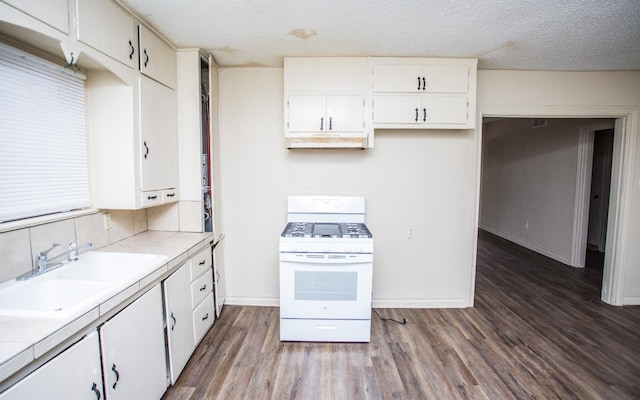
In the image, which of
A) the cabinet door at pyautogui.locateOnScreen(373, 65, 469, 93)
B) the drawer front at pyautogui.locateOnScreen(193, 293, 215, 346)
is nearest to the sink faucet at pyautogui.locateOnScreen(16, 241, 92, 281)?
the drawer front at pyautogui.locateOnScreen(193, 293, 215, 346)

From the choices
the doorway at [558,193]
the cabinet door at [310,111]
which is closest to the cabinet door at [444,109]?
the cabinet door at [310,111]

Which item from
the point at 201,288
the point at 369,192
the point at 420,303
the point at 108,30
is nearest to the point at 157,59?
the point at 108,30

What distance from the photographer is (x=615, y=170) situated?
303 cm

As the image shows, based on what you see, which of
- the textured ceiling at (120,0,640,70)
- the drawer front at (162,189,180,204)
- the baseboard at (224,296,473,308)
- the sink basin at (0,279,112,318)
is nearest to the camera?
the sink basin at (0,279,112,318)

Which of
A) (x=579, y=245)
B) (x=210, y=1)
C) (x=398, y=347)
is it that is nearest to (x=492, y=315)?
(x=398, y=347)

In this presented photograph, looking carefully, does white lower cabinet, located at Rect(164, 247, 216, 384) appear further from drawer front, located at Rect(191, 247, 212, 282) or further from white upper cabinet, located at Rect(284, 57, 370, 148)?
white upper cabinet, located at Rect(284, 57, 370, 148)

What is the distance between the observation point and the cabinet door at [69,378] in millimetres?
936

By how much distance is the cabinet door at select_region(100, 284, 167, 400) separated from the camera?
1317 mm

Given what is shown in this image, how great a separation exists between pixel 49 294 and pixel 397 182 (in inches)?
108

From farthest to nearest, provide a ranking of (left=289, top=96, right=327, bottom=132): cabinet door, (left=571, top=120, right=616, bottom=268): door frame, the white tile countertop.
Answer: (left=571, top=120, right=616, bottom=268): door frame < (left=289, top=96, right=327, bottom=132): cabinet door < the white tile countertop

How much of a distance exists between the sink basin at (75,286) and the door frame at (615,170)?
2983 mm

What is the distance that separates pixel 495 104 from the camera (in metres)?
2.87

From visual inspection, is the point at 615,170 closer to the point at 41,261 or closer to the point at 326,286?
the point at 326,286

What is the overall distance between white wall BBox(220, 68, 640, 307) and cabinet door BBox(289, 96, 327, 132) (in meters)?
0.34
